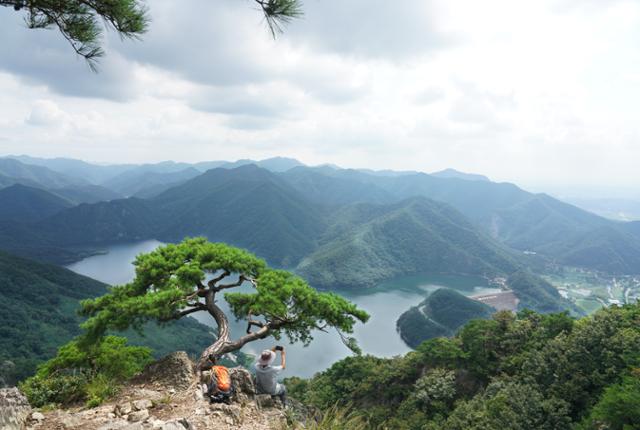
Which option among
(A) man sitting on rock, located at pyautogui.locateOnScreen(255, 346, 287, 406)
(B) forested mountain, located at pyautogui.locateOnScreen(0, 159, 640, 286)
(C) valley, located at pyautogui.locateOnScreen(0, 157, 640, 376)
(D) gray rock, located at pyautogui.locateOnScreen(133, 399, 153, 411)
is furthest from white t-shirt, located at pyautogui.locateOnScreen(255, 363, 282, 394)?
(B) forested mountain, located at pyautogui.locateOnScreen(0, 159, 640, 286)

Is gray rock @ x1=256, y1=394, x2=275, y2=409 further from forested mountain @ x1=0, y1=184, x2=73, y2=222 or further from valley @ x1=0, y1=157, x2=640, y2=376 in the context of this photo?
forested mountain @ x1=0, y1=184, x2=73, y2=222

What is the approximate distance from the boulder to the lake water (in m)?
34.4

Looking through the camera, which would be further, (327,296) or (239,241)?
(239,241)

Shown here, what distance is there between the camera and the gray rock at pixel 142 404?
4.89m

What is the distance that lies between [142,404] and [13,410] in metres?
1.44

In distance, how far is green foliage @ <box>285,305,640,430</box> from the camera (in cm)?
1090

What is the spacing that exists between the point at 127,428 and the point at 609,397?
33.1ft

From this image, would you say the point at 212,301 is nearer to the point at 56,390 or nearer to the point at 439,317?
the point at 56,390

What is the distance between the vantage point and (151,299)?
649cm

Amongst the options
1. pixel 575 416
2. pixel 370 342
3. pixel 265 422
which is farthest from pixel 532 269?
pixel 265 422

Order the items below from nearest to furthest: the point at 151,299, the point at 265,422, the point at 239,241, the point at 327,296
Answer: the point at 265,422 < the point at 151,299 < the point at 327,296 < the point at 239,241

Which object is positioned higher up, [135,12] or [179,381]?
[135,12]

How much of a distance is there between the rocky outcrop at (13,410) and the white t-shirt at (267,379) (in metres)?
3.06

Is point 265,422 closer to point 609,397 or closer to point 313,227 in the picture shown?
point 609,397
